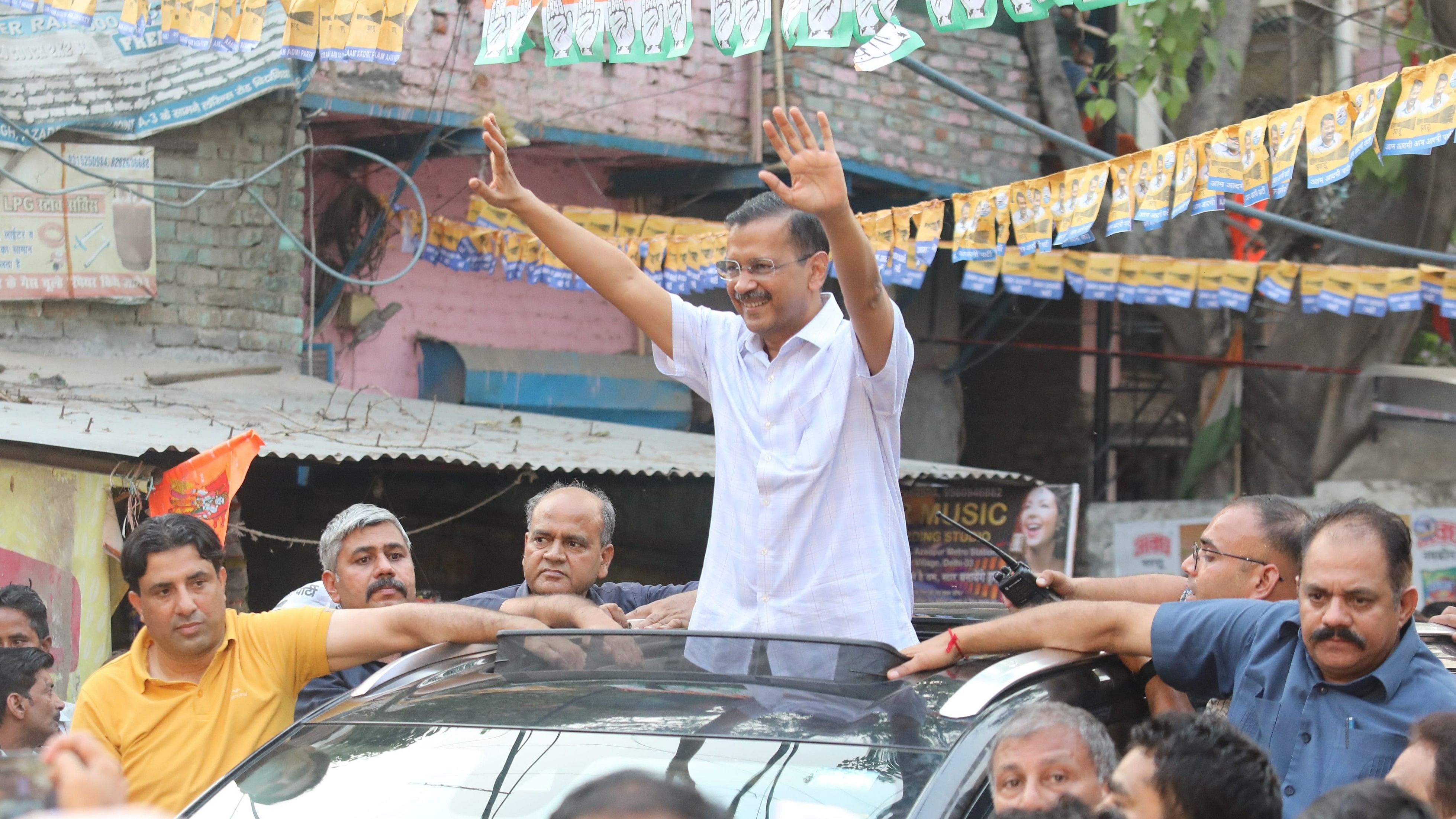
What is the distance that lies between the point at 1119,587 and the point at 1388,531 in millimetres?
834

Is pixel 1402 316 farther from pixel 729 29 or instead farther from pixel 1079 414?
pixel 729 29

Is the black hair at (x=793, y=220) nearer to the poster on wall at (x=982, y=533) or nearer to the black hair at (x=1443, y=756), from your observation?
the black hair at (x=1443, y=756)

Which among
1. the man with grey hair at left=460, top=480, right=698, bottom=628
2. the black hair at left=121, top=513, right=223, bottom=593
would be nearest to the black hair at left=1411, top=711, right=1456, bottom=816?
the man with grey hair at left=460, top=480, right=698, bottom=628

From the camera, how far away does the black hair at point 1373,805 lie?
6.73 ft

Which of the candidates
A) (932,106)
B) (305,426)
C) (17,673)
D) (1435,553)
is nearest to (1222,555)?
(17,673)

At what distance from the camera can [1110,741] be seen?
2.62m

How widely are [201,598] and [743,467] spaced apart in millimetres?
1382

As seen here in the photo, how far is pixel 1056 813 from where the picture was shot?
7.11ft

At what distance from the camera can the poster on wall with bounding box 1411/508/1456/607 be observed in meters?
9.70

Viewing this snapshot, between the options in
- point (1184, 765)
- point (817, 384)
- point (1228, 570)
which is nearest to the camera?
point (1184, 765)

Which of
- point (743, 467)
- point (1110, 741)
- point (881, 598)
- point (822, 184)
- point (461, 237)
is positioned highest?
point (461, 237)

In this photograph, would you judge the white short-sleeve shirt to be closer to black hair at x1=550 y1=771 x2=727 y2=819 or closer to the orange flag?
black hair at x1=550 y1=771 x2=727 y2=819

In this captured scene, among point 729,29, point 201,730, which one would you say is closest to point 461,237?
point 729,29

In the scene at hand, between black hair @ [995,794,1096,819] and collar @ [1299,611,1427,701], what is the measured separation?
918mm
